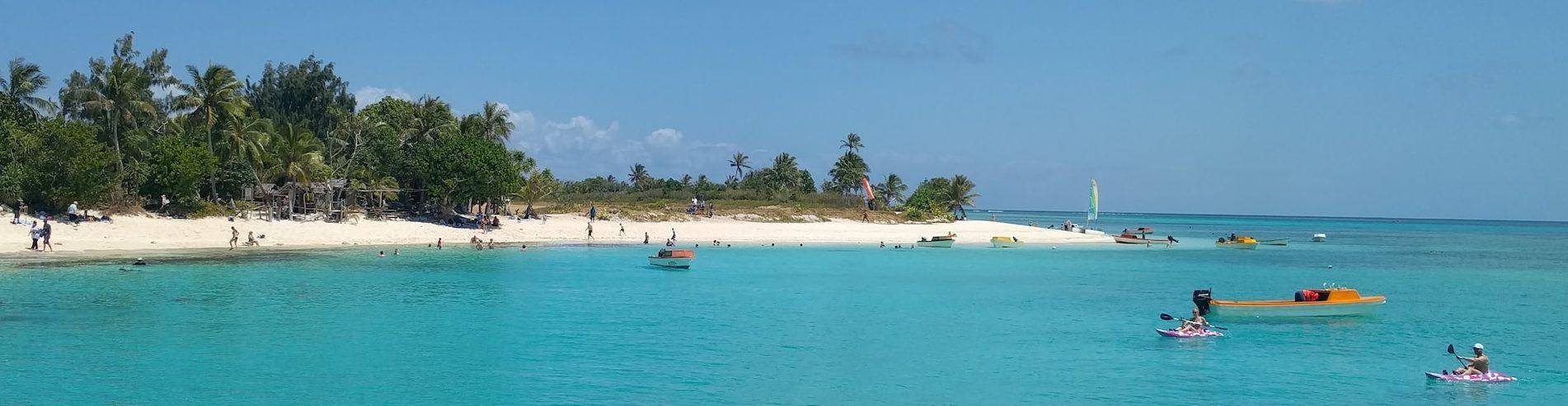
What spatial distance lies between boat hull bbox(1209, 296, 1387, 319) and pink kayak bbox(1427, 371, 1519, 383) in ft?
27.6

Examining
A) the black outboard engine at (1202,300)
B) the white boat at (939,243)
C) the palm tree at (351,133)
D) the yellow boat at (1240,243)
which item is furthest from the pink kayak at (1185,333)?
the yellow boat at (1240,243)

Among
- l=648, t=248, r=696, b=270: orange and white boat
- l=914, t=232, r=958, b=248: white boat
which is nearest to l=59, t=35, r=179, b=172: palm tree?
l=648, t=248, r=696, b=270: orange and white boat

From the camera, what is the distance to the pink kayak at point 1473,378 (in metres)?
19.4

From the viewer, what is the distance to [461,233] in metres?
60.5

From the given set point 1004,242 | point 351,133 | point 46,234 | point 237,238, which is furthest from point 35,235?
point 1004,242

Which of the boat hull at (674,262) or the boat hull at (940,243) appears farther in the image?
the boat hull at (940,243)

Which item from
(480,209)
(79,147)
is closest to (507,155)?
(480,209)

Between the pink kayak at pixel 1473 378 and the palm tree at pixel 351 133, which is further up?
the palm tree at pixel 351 133

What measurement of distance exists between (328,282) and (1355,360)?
29244 mm

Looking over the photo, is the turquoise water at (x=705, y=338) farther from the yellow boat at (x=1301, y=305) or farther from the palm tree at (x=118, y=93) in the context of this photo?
the palm tree at (x=118, y=93)

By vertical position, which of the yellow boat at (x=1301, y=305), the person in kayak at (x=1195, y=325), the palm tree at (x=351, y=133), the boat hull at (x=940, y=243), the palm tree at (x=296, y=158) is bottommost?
the person in kayak at (x=1195, y=325)

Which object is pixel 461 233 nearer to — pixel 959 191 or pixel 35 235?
pixel 35 235

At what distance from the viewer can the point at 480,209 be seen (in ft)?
231

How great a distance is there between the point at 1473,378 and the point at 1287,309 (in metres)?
9.26
